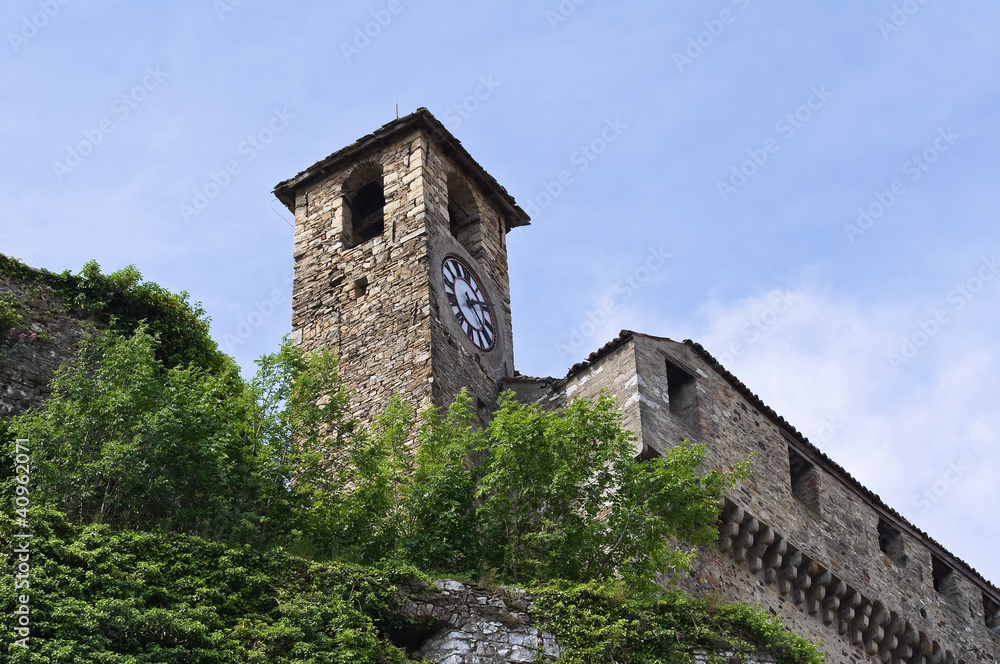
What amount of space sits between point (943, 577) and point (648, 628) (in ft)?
38.9

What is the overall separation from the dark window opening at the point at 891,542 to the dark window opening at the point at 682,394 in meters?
4.90

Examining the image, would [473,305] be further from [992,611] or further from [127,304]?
[992,611]

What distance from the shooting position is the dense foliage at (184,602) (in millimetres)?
10578

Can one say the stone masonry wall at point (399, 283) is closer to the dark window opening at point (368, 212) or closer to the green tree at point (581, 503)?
the dark window opening at point (368, 212)

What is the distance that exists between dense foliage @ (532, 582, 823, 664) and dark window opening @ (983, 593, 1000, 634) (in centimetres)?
1132

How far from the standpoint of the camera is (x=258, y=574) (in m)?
12.0

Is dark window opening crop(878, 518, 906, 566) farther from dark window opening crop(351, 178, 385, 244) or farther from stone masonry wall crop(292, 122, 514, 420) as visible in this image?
dark window opening crop(351, 178, 385, 244)

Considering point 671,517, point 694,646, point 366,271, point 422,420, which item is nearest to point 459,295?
point 366,271

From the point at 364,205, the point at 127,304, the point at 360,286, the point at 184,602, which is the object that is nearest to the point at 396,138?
the point at 364,205

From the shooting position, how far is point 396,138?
23312mm

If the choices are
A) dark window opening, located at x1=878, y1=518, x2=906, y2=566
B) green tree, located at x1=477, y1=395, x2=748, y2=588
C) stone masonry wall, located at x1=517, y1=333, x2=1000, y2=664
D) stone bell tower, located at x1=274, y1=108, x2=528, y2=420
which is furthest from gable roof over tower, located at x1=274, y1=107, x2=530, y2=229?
green tree, located at x1=477, y1=395, x2=748, y2=588

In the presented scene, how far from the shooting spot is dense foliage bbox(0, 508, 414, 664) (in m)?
10.6

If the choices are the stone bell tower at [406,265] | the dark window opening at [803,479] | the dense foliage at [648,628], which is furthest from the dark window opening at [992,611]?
the dense foliage at [648,628]

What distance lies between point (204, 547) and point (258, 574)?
56 cm
